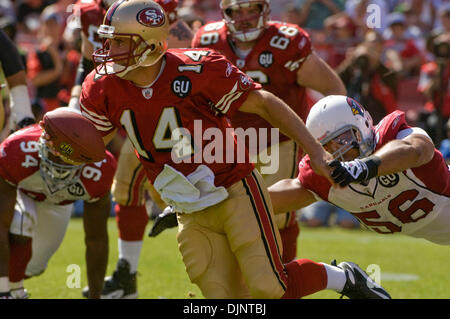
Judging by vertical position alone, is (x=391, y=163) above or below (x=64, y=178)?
above

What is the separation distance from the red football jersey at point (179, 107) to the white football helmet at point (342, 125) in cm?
33

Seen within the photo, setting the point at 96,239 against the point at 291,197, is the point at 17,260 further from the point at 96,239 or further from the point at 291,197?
the point at 291,197

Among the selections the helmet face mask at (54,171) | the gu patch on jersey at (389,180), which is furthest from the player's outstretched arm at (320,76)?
the helmet face mask at (54,171)

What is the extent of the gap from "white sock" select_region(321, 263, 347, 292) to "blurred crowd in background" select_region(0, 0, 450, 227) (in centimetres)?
418

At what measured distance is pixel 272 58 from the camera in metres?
5.09

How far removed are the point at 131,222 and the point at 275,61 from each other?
4.75 feet

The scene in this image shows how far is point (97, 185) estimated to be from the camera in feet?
15.8

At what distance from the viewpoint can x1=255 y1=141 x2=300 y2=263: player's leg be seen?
5.12 metres

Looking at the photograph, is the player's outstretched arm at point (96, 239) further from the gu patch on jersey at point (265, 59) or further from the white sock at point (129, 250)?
the gu patch on jersey at point (265, 59)

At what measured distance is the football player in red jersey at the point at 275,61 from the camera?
5078mm

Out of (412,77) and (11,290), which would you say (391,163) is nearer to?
(11,290)
